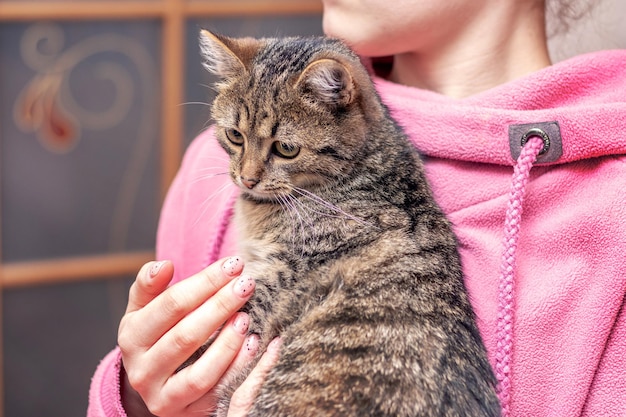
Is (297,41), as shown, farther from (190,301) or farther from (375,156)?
(190,301)

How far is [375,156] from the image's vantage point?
1076 millimetres

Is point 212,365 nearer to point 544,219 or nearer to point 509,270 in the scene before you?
point 509,270

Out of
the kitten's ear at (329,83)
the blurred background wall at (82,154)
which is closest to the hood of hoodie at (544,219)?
the kitten's ear at (329,83)

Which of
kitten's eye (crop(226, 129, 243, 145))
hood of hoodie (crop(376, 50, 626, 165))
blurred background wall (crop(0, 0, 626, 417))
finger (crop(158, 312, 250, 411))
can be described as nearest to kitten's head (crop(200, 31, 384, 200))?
kitten's eye (crop(226, 129, 243, 145))

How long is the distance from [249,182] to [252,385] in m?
0.31

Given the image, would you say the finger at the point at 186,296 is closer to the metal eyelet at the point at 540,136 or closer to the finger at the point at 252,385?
the finger at the point at 252,385

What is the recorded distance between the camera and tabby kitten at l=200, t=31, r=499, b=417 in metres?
0.88

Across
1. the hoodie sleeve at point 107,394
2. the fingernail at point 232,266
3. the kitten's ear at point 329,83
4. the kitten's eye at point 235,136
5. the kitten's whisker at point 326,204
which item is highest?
the kitten's ear at point 329,83

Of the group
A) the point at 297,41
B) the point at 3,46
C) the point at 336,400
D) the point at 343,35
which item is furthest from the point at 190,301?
the point at 3,46

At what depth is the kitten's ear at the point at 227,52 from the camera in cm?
109

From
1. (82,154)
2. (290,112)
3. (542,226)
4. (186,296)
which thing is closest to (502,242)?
(542,226)

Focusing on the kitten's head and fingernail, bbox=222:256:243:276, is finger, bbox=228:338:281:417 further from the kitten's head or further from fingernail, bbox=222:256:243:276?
the kitten's head

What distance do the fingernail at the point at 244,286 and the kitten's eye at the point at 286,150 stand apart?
7.9 inches

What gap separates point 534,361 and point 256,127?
540mm
